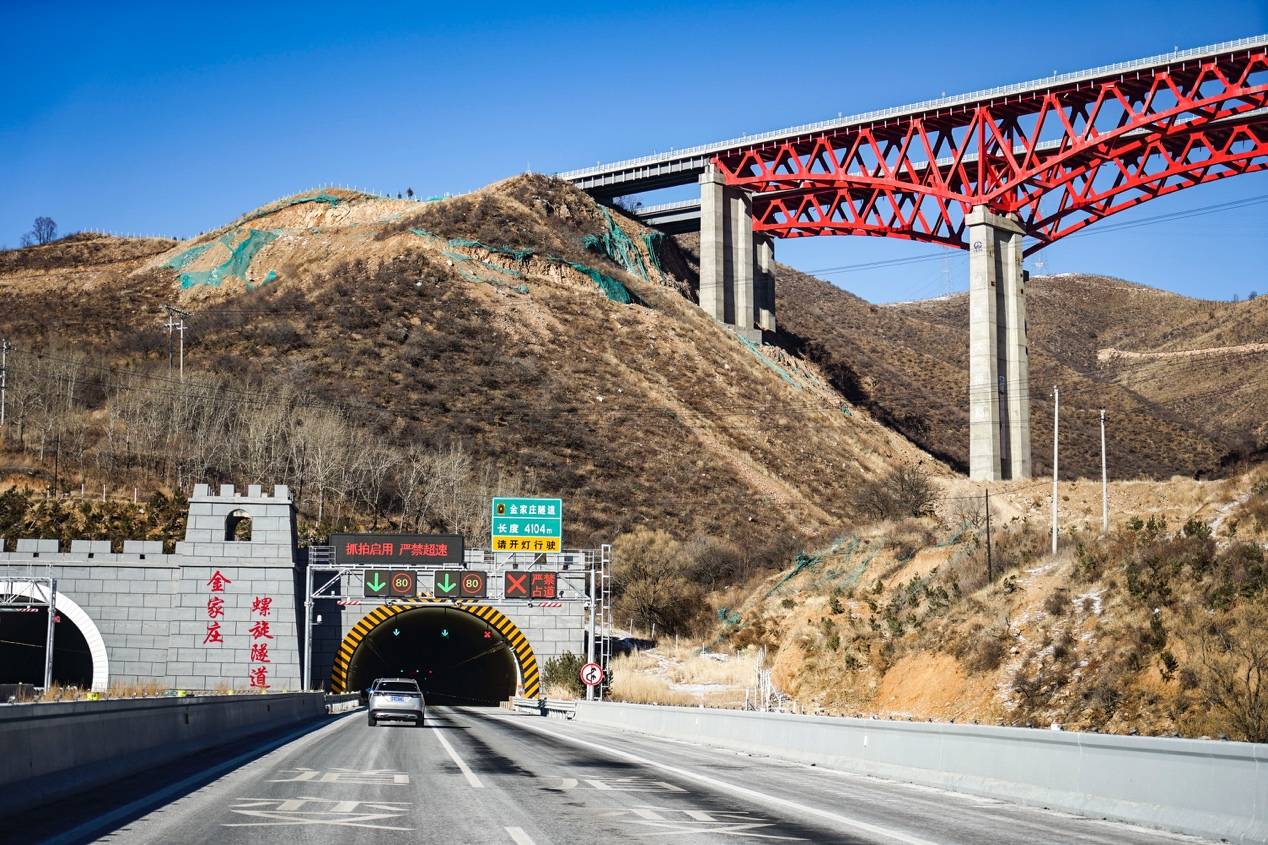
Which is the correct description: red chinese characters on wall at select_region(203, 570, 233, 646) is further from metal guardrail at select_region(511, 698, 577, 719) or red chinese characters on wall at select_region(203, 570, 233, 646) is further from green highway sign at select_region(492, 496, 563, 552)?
metal guardrail at select_region(511, 698, 577, 719)

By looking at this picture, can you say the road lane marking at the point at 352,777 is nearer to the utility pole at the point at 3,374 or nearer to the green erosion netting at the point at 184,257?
the utility pole at the point at 3,374

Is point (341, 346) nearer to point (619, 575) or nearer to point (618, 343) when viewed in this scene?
point (618, 343)

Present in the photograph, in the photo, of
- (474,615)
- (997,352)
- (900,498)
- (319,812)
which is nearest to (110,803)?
(319,812)

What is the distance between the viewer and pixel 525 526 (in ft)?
183

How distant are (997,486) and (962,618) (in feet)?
119

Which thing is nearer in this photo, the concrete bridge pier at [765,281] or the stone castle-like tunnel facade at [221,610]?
the stone castle-like tunnel facade at [221,610]

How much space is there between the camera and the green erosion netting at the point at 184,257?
389 feet

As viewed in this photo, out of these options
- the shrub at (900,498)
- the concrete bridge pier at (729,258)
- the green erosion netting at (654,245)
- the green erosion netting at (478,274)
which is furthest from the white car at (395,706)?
the green erosion netting at (654,245)

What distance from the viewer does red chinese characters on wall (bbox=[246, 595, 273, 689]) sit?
52375 millimetres

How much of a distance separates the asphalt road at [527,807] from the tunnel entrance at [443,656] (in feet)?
121

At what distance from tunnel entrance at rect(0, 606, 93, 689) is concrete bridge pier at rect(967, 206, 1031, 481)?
46.8m

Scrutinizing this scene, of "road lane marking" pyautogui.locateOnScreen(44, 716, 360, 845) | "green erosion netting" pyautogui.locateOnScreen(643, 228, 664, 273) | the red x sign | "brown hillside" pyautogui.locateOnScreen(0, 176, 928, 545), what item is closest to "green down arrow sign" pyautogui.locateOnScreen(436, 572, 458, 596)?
the red x sign

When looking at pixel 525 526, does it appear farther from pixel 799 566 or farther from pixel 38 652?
pixel 38 652

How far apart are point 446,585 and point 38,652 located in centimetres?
1918
